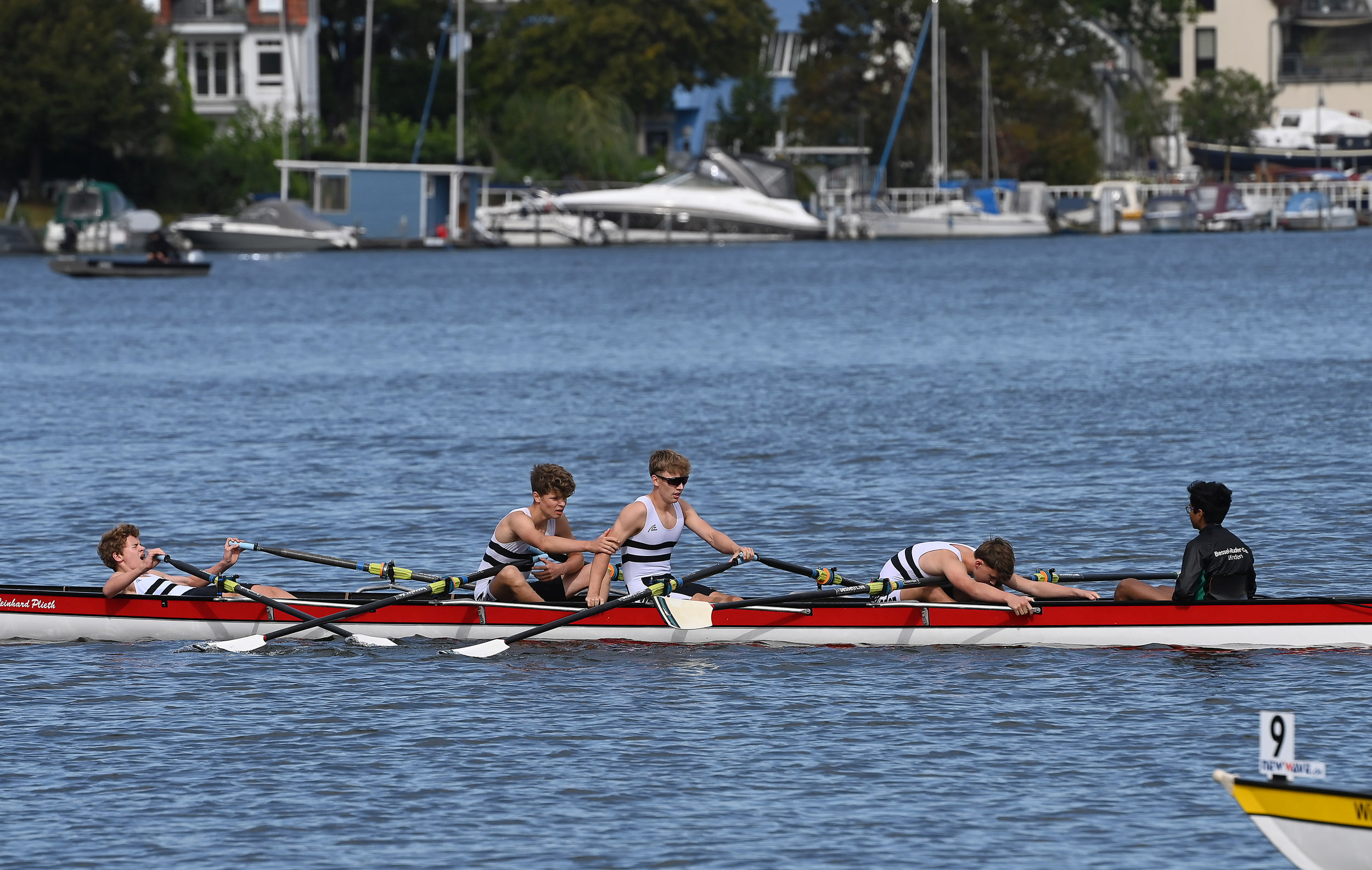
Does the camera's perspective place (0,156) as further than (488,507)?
Yes

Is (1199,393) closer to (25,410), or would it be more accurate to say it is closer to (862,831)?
(25,410)

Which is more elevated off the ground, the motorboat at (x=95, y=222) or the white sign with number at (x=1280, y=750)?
the motorboat at (x=95, y=222)

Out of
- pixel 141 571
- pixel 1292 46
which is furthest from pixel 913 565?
pixel 1292 46

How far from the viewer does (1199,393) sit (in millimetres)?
36781

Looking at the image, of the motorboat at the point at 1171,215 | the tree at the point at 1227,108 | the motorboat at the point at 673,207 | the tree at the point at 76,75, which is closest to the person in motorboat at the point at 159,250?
the tree at the point at 76,75

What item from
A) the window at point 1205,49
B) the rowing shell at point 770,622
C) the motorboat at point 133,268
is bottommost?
the rowing shell at point 770,622

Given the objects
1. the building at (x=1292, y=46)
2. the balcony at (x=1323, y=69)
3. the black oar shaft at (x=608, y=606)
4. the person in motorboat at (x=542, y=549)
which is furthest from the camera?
the building at (x=1292, y=46)

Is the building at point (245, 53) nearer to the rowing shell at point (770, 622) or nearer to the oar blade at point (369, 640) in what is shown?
the rowing shell at point (770, 622)

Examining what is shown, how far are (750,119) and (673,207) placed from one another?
47.1 ft

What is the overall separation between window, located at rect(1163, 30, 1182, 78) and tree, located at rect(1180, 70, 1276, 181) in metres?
8.97

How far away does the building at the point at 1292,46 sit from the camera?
12438cm

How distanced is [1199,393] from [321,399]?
16158mm

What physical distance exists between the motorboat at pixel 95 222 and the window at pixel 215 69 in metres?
14.0

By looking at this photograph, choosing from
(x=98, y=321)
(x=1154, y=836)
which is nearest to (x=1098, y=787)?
(x=1154, y=836)
